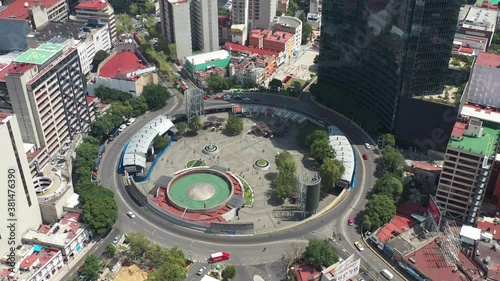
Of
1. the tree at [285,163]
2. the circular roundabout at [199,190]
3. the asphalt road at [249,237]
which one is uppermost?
the tree at [285,163]

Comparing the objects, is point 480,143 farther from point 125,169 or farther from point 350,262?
point 125,169

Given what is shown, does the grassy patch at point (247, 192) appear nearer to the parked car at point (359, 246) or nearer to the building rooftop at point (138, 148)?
the building rooftop at point (138, 148)

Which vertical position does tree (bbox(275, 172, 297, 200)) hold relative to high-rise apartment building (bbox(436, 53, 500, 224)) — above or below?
below

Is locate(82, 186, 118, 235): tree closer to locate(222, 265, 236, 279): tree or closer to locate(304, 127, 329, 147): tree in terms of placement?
locate(222, 265, 236, 279): tree

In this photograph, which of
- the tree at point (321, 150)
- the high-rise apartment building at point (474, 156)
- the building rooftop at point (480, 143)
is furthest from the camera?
the tree at point (321, 150)

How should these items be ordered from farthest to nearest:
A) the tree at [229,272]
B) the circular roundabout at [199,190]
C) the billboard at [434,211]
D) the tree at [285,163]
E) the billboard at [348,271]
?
the tree at [285,163], the circular roundabout at [199,190], the billboard at [434,211], the tree at [229,272], the billboard at [348,271]

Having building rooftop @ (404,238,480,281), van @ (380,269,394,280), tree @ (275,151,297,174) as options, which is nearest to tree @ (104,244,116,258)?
tree @ (275,151,297,174)

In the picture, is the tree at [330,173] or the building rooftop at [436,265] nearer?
the building rooftop at [436,265]

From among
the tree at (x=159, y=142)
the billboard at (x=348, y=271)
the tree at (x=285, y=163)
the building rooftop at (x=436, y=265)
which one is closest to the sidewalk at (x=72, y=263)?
the tree at (x=159, y=142)
